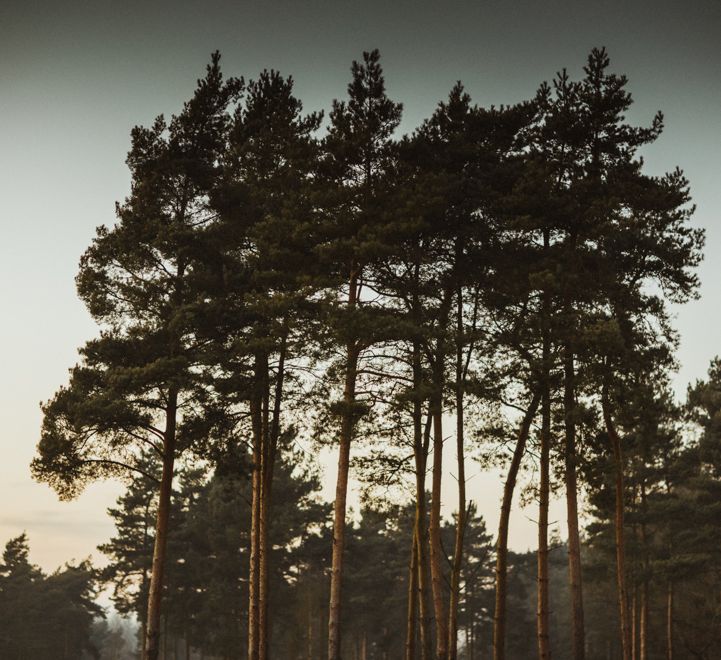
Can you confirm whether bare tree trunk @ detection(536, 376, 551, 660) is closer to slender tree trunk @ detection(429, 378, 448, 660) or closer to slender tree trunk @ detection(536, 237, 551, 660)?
slender tree trunk @ detection(536, 237, 551, 660)

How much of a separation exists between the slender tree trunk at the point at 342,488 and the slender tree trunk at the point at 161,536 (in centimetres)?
459

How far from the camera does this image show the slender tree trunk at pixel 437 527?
15.4 meters

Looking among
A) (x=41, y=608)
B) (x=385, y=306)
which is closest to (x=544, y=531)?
(x=385, y=306)

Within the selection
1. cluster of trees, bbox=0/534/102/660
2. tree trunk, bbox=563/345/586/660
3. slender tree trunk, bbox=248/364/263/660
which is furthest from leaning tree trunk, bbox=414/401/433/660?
cluster of trees, bbox=0/534/102/660

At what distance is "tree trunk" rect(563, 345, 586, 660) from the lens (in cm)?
1526

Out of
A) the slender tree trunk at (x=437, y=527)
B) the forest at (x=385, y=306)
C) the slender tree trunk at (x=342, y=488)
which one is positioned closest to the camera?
the slender tree trunk at (x=342, y=488)

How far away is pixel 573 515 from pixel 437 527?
10.7ft

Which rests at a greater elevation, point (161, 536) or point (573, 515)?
point (573, 515)

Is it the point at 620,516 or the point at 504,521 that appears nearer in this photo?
the point at 504,521

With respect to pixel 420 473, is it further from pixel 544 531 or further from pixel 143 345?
pixel 143 345

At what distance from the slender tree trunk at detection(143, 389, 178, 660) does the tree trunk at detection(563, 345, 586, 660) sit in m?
9.88

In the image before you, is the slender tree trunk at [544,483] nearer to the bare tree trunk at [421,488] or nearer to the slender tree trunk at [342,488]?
the bare tree trunk at [421,488]

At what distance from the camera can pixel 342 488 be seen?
15336 mm

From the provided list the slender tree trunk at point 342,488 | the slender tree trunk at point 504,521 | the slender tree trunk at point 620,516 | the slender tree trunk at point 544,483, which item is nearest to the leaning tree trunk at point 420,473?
the slender tree trunk at point 342,488
